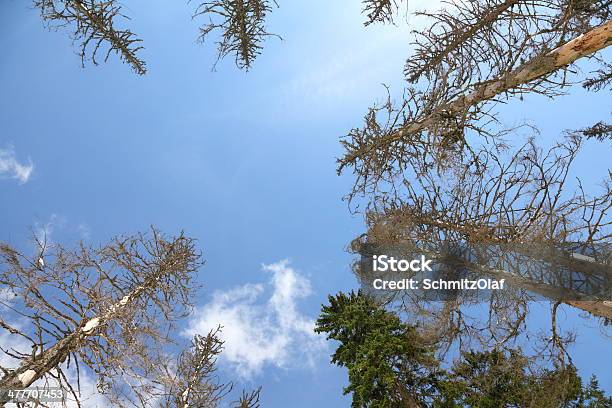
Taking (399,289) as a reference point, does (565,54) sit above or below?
above

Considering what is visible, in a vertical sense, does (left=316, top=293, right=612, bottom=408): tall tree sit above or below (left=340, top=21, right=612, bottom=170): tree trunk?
below

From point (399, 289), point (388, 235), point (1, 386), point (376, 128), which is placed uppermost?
point (376, 128)

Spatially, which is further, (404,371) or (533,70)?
(404,371)

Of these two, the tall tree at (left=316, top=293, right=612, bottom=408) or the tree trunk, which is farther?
the tall tree at (left=316, top=293, right=612, bottom=408)

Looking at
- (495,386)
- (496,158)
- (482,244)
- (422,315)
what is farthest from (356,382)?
(496,158)

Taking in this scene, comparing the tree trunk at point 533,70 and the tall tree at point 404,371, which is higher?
the tree trunk at point 533,70

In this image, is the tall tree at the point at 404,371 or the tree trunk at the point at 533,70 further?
the tall tree at the point at 404,371

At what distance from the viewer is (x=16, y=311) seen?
6.14 meters

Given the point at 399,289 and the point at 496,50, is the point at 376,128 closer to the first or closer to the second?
the point at 496,50

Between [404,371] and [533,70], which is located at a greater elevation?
[533,70]

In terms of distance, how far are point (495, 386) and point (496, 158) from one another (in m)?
6.25

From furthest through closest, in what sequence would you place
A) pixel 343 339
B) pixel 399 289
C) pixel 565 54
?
pixel 343 339
pixel 399 289
pixel 565 54

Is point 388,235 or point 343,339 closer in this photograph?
point 388,235

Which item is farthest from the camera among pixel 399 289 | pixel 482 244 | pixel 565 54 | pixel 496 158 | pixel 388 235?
pixel 399 289
